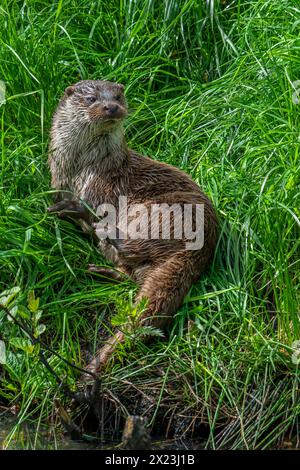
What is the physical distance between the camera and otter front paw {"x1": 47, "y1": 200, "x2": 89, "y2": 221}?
537 centimetres

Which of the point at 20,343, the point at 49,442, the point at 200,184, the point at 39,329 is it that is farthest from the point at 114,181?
the point at 49,442

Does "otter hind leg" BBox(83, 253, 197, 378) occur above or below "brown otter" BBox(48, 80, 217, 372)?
below

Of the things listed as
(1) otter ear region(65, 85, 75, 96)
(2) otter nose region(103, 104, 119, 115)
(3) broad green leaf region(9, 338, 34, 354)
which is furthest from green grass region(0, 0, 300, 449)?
(2) otter nose region(103, 104, 119, 115)

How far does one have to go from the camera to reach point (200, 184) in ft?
18.5

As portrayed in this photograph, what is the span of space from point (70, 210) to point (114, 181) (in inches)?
9.9

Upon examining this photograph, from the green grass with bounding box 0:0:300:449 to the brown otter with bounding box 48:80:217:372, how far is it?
0.30 ft

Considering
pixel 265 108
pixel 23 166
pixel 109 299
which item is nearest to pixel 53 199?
pixel 23 166

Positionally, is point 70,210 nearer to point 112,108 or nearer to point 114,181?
point 114,181

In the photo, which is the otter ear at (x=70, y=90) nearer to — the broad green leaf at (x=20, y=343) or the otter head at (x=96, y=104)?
the otter head at (x=96, y=104)

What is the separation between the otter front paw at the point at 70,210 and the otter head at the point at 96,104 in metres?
0.36

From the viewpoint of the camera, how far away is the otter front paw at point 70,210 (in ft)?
17.6

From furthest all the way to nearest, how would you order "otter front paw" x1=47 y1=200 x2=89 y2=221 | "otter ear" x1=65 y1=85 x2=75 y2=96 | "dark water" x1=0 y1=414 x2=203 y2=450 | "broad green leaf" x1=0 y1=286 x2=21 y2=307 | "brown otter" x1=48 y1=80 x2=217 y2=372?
1. "otter ear" x1=65 y1=85 x2=75 y2=96
2. "otter front paw" x1=47 y1=200 x2=89 y2=221
3. "brown otter" x1=48 y1=80 x2=217 y2=372
4. "dark water" x1=0 y1=414 x2=203 y2=450
5. "broad green leaf" x1=0 y1=286 x2=21 y2=307

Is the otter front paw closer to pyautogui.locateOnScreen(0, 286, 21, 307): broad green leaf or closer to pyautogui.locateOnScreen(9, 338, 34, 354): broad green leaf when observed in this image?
pyautogui.locateOnScreen(9, 338, 34, 354): broad green leaf

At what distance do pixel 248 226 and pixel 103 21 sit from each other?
167 cm
